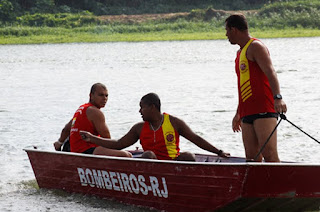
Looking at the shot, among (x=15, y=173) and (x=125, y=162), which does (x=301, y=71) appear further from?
(x=125, y=162)

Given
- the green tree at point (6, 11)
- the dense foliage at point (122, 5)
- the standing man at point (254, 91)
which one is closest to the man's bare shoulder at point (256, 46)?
the standing man at point (254, 91)

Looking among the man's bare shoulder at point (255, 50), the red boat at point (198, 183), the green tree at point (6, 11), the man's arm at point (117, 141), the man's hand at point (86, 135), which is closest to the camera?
the red boat at point (198, 183)

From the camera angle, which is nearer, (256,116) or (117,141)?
(256,116)

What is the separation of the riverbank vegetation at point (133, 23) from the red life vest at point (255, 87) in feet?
114

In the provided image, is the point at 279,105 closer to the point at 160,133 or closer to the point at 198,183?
the point at 198,183

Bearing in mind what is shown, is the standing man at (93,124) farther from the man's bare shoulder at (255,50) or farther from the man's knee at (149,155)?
the man's bare shoulder at (255,50)

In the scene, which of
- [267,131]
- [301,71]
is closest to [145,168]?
[267,131]

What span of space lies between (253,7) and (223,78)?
1411 inches

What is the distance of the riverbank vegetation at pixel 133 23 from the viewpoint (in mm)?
44000

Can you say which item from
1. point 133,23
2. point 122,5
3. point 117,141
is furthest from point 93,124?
point 122,5

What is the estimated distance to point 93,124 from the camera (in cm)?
793

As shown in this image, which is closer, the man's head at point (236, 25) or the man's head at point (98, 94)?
the man's head at point (236, 25)

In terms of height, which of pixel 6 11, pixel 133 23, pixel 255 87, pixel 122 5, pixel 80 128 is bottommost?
pixel 133 23

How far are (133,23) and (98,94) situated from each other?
135ft
